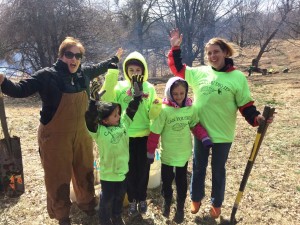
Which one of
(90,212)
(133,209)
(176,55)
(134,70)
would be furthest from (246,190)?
(134,70)

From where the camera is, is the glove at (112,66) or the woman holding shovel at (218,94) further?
the glove at (112,66)

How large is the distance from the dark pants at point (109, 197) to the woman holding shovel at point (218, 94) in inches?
39.7

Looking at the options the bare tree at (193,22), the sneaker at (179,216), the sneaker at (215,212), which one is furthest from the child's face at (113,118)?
the bare tree at (193,22)

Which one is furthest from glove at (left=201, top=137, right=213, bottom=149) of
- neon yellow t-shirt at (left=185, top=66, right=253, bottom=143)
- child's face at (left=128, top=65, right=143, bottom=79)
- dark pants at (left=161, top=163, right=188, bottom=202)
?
child's face at (left=128, top=65, right=143, bottom=79)

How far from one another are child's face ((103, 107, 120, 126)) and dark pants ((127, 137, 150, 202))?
46 centimetres

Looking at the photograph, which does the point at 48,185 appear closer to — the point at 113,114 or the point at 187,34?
the point at 113,114

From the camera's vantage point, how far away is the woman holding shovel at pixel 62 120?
3.09 metres

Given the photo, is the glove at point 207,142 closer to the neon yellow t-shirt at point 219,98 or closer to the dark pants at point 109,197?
the neon yellow t-shirt at point 219,98

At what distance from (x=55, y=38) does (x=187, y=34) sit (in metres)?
12.8

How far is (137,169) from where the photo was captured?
11.8 feet

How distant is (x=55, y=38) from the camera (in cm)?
1549

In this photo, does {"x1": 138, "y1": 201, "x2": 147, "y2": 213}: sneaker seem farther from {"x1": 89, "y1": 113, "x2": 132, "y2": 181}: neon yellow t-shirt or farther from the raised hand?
the raised hand

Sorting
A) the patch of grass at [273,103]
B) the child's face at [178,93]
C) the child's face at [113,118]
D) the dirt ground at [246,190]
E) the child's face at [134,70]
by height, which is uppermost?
the child's face at [134,70]

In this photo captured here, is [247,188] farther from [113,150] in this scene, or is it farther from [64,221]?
[64,221]
